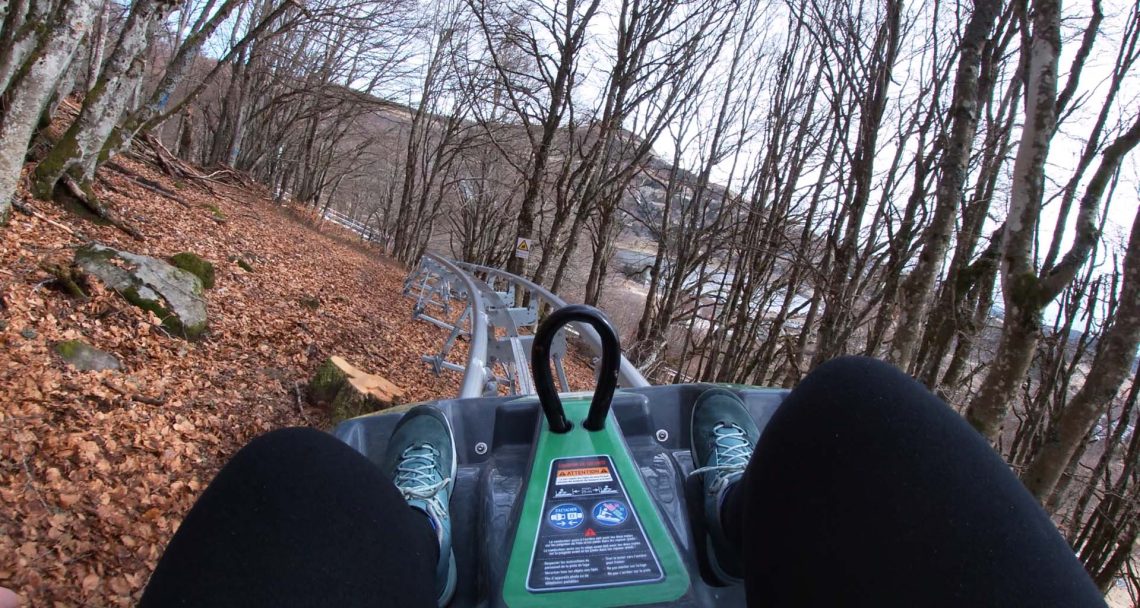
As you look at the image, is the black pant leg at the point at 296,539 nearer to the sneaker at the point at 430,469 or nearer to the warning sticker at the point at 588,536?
the sneaker at the point at 430,469

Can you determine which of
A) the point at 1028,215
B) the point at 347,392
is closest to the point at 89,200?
the point at 347,392

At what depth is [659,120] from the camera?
1448cm

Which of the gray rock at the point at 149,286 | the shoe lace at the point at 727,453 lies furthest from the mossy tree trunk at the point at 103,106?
the shoe lace at the point at 727,453

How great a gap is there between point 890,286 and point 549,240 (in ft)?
26.6

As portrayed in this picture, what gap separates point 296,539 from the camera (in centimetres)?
106

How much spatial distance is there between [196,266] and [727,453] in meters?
5.87

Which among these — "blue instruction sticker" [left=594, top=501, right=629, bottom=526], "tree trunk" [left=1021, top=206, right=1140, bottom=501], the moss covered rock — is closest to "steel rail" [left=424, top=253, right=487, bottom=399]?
"blue instruction sticker" [left=594, top=501, right=629, bottom=526]

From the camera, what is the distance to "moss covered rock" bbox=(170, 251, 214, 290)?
5.65 metres

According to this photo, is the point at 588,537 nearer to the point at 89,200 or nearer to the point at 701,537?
the point at 701,537

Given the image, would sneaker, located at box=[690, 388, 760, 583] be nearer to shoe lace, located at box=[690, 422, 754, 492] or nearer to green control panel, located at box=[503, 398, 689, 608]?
shoe lace, located at box=[690, 422, 754, 492]

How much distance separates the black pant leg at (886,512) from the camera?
1055mm

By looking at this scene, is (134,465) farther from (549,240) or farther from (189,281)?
(549,240)

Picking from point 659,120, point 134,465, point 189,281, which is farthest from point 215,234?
point 659,120

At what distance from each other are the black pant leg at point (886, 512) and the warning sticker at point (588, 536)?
261 millimetres
